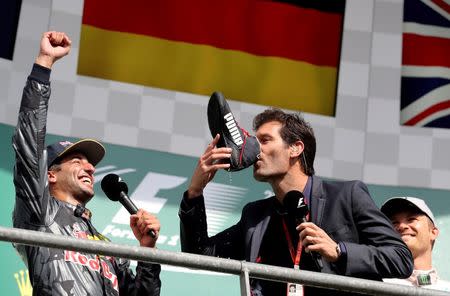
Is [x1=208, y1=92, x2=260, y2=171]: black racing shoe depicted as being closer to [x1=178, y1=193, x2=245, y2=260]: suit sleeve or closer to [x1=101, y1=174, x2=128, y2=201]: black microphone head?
[x1=178, y1=193, x2=245, y2=260]: suit sleeve

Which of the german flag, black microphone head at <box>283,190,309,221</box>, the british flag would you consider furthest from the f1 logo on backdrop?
black microphone head at <box>283,190,309,221</box>

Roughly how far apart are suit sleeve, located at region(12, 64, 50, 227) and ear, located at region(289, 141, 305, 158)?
0.92 m

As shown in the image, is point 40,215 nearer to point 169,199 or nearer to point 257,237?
point 257,237

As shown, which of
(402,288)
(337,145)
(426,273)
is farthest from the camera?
(337,145)

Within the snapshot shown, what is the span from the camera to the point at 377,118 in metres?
7.13

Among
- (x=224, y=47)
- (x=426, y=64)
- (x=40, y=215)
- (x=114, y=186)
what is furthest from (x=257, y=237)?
(x=426, y=64)

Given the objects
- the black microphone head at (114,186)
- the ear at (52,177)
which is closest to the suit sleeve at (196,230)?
the black microphone head at (114,186)

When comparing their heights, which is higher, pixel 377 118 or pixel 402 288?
pixel 377 118

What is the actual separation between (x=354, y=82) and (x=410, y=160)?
0.63 m

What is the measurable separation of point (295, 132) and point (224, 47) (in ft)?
9.96

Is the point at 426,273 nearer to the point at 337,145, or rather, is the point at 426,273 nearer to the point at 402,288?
the point at 402,288

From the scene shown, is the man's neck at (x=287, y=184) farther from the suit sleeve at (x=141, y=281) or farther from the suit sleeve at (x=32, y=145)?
the suit sleeve at (x=32, y=145)

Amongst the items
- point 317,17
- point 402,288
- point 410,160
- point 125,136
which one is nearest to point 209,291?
point 125,136

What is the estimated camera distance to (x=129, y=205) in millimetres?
3914
